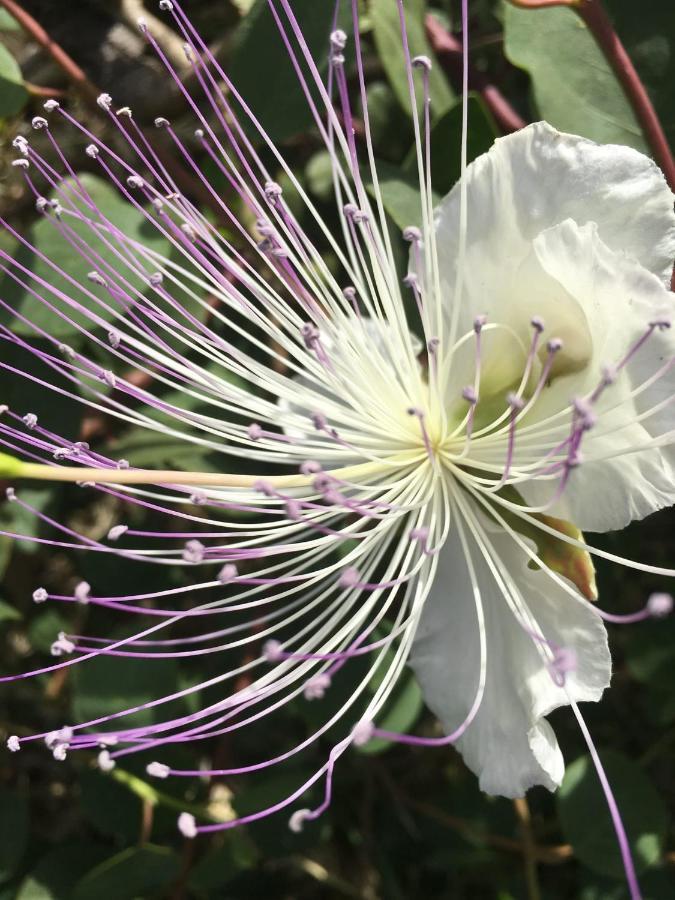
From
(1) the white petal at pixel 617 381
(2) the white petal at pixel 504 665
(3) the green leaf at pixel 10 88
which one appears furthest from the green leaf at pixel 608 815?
(3) the green leaf at pixel 10 88

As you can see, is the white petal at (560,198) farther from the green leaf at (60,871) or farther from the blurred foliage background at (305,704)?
the green leaf at (60,871)

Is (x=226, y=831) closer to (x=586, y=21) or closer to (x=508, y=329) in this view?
(x=508, y=329)

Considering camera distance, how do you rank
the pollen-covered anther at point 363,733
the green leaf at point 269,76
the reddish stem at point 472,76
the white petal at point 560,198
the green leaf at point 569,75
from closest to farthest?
the pollen-covered anther at point 363,733, the white petal at point 560,198, the green leaf at point 569,75, the green leaf at point 269,76, the reddish stem at point 472,76

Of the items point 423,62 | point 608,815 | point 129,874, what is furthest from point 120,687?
point 423,62

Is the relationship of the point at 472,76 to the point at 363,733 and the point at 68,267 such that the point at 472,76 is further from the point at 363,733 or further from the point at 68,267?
the point at 363,733

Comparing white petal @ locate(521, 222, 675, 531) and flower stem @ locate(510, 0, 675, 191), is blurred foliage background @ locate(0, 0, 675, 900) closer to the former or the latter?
flower stem @ locate(510, 0, 675, 191)

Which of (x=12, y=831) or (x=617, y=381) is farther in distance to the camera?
(x=12, y=831)
